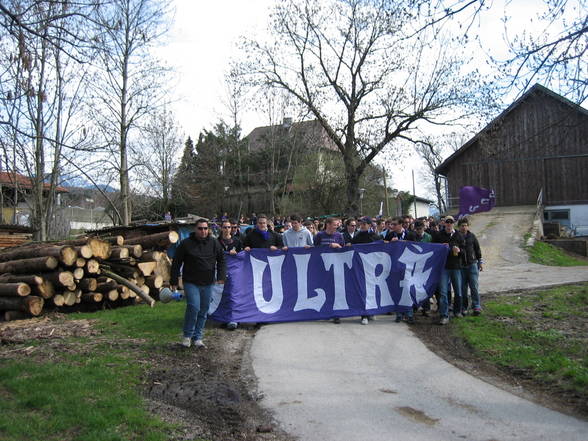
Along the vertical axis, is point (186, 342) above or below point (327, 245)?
below

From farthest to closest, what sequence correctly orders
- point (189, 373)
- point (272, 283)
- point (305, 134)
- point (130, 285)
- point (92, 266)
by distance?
point (305, 134) < point (130, 285) < point (92, 266) < point (272, 283) < point (189, 373)

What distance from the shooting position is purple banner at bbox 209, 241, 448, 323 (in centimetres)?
1001

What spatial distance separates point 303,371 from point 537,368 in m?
3.04

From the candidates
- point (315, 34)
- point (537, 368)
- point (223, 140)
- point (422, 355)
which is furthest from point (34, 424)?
point (223, 140)

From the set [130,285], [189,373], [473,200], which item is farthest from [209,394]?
[473,200]

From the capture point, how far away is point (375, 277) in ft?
34.7

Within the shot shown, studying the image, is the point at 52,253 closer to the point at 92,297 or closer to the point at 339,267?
the point at 92,297

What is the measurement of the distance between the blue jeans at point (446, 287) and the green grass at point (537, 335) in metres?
0.33

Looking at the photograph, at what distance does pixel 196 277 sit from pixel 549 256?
20.4m

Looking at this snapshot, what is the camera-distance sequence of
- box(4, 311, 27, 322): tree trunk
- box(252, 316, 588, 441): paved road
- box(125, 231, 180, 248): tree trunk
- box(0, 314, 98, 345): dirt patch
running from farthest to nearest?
box(125, 231, 180, 248): tree trunk → box(4, 311, 27, 322): tree trunk → box(0, 314, 98, 345): dirt patch → box(252, 316, 588, 441): paved road

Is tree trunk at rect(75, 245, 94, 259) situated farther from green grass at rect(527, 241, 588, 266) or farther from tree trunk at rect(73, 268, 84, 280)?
green grass at rect(527, 241, 588, 266)

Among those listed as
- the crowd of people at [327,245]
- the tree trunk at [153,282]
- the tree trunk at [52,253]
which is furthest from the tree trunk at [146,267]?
the crowd of people at [327,245]

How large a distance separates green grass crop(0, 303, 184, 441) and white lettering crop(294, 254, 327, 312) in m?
2.56

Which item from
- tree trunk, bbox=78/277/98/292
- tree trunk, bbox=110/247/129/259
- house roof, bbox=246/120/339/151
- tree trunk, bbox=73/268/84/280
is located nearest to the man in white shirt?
tree trunk, bbox=110/247/129/259
